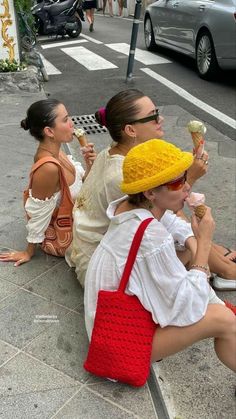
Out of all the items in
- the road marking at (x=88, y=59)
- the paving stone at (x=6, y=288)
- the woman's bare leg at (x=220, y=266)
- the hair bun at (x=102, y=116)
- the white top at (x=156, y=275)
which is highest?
the hair bun at (x=102, y=116)

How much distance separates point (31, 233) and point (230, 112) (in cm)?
456

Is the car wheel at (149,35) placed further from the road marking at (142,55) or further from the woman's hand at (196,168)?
the woman's hand at (196,168)

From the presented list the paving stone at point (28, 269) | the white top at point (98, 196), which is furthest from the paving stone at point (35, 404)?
the paving stone at point (28, 269)

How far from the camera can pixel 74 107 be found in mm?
7285

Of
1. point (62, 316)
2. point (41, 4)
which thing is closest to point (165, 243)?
point (62, 316)

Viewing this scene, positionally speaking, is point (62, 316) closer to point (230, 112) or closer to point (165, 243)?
point (165, 243)

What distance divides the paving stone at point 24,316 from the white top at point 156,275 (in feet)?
2.12

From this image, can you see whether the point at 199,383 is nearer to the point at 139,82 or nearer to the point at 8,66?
the point at 8,66

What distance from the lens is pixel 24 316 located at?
2.85 meters

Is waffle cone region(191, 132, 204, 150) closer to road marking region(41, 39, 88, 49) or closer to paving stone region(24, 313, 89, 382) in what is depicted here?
paving stone region(24, 313, 89, 382)

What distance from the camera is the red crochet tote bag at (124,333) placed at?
219 centimetres

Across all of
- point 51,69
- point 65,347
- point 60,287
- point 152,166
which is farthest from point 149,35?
point 152,166

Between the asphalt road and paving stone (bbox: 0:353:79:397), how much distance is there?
431 centimetres

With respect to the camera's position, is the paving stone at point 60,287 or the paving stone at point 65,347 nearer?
the paving stone at point 65,347
